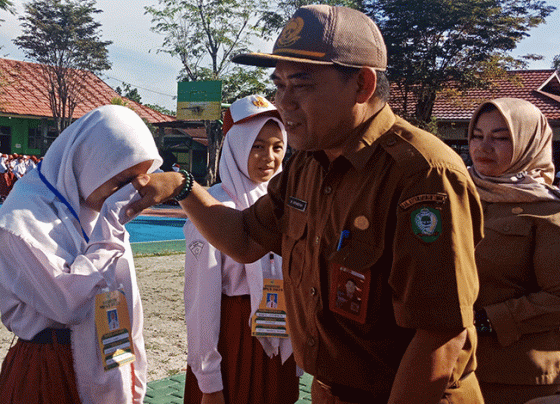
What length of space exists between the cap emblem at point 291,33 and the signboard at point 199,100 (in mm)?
26108

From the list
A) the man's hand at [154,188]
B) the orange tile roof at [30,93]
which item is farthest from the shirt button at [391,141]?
the orange tile roof at [30,93]

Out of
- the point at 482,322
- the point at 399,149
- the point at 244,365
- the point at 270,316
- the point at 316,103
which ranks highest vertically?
the point at 316,103

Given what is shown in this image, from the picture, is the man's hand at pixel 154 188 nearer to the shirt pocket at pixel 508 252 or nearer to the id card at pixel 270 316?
the id card at pixel 270 316

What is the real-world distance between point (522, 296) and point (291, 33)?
1.51m

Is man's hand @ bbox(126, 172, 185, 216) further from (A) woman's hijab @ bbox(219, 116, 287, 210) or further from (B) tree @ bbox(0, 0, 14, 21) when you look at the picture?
(B) tree @ bbox(0, 0, 14, 21)

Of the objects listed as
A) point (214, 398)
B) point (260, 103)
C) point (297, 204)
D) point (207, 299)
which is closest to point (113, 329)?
point (207, 299)

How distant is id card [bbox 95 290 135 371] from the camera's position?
6.57ft

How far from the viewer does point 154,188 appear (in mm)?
2193

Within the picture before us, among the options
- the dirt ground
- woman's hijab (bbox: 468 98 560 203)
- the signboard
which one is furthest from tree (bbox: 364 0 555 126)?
woman's hijab (bbox: 468 98 560 203)

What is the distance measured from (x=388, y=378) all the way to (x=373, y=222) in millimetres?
434

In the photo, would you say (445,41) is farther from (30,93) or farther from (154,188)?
(30,93)

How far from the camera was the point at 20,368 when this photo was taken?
6.51 ft

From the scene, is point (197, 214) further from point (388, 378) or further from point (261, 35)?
point (261, 35)

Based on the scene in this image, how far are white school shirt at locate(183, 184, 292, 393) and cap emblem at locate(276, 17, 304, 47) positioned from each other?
1.19 metres
